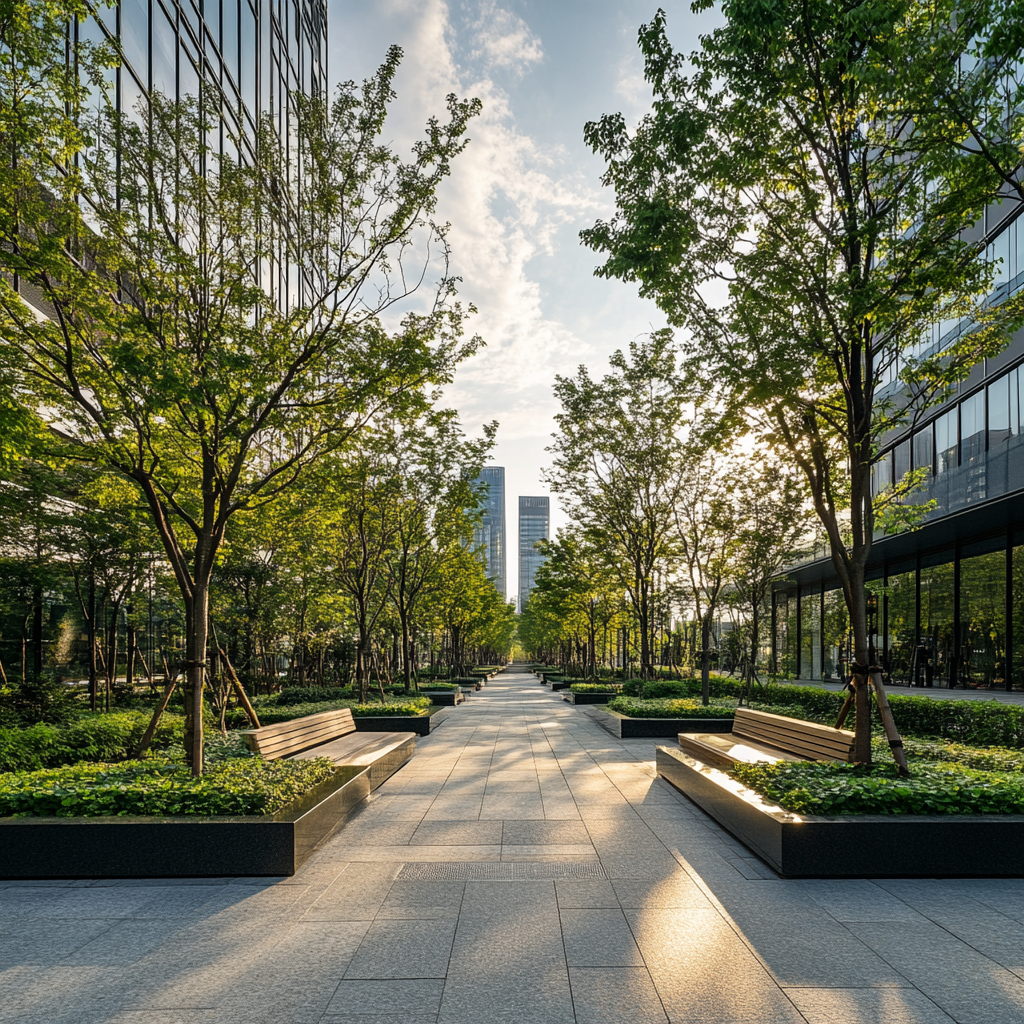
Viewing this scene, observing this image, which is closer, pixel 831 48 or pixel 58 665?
pixel 831 48

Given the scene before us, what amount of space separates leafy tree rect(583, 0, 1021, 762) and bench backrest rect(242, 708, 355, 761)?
7064 mm

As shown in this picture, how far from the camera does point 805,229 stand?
28.4ft

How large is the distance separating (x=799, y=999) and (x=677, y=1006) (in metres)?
0.72

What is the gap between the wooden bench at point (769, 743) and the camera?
836 cm

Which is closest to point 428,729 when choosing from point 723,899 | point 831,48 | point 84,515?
point 84,515

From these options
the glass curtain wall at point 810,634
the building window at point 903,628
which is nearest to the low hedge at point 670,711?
the building window at point 903,628

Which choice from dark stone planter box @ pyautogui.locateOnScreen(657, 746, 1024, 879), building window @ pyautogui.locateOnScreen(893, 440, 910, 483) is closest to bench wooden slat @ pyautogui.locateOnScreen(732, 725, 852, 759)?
dark stone planter box @ pyautogui.locateOnScreen(657, 746, 1024, 879)

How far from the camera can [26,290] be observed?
14.4m

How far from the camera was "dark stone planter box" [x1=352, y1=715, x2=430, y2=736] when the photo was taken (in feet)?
52.0

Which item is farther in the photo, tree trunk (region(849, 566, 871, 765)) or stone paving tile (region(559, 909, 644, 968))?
tree trunk (region(849, 566, 871, 765))

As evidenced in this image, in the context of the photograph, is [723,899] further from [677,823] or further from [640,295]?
[640,295]

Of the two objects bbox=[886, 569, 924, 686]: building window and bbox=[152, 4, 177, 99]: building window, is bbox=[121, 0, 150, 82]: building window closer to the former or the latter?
bbox=[152, 4, 177, 99]: building window

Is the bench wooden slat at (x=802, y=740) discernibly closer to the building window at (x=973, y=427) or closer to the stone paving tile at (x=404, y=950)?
the stone paving tile at (x=404, y=950)

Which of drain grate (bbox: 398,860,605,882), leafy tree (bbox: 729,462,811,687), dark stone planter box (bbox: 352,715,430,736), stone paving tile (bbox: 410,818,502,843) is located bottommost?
dark stone planter box (bbox: 352,715,430,736)
